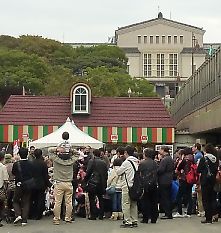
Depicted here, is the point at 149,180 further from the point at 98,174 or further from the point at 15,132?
the point at 15,132

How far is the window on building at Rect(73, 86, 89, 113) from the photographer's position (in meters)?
34.5

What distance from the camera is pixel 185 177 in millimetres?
15602

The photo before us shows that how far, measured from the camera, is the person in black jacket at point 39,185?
14.6 meters

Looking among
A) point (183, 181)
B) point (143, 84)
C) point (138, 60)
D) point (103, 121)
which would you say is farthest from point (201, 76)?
point (138, 60)

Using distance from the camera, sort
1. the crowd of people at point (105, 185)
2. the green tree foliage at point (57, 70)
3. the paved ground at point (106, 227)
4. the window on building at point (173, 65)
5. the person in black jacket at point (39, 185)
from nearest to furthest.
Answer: the paved ground at point (106, 227)
the crowd of people at point (105, 185)
the person in black jacket at point (39, 185)
the green tree foliage at point (57, 70)
the window on building at point (173, 65)

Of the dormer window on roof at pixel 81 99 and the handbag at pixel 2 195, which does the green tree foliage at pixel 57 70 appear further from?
the handbag at pixel 2 195

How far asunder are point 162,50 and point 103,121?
9561 centimetres

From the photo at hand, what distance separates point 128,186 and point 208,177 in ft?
5.93

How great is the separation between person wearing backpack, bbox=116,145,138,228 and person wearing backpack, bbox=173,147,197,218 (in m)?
1.95

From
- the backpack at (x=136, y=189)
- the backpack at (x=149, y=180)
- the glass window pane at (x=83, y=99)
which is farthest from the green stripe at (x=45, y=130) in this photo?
the backpack at (x=136, y=189)

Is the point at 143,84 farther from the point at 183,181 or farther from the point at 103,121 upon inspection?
the point at 183,181

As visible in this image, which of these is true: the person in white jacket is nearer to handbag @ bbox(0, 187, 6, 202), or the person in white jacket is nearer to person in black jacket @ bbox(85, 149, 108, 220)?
person in black jacket @ bbox(85, 149, 108, 220)

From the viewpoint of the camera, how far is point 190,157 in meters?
15.5

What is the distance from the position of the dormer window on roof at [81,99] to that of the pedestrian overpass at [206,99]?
5.84 meters
